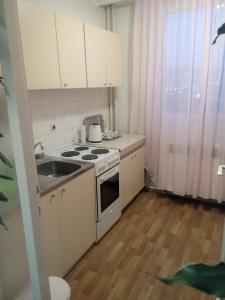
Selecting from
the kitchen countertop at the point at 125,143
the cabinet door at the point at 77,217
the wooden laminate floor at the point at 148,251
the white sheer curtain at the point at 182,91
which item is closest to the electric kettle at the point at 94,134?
the kitchen countertop at the point at 125,143

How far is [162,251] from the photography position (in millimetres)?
2205

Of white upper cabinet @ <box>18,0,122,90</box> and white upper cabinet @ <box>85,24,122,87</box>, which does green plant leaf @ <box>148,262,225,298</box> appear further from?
white upper cabinet @ <box>85,24,122,87</box>

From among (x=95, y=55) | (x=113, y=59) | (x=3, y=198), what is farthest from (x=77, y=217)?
(x=113, y=59)

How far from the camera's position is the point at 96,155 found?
235cm

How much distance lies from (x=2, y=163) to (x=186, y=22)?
8.71 ft

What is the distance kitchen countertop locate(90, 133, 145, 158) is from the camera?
2.66 m

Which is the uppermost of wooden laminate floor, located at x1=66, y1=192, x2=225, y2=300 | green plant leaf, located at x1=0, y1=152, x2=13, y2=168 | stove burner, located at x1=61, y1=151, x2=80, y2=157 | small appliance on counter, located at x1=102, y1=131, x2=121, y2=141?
green plant leaf, located at x1=0, y1=152, x2=13, y2=168

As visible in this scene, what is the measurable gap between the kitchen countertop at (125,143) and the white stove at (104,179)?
0.13m

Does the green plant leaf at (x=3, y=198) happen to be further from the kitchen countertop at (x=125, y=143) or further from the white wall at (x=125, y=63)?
the white wall at (x=125, y=63)

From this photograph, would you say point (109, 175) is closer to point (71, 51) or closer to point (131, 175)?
point (131, 175)

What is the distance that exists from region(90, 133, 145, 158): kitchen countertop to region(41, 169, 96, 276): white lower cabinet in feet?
2.11

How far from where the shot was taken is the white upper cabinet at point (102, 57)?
238cm

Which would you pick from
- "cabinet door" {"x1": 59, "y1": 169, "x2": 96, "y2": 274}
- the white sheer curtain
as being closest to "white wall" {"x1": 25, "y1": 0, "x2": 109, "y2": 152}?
the white sheer curtain

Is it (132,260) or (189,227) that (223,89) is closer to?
(189,227)
